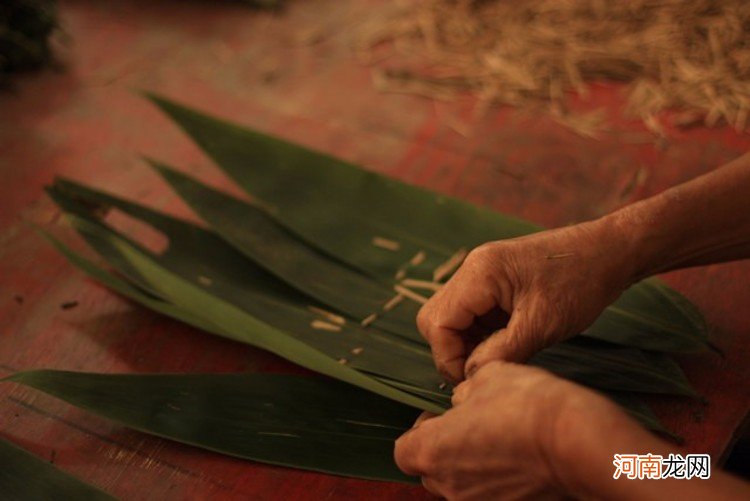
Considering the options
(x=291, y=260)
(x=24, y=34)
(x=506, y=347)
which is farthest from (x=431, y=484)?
(x=24, y=34)

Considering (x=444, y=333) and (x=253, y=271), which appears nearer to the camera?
(x=444, y=333)

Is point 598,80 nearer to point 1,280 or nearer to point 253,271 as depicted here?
point 253,271

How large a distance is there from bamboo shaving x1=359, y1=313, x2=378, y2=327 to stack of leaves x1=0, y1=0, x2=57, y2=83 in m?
1.44

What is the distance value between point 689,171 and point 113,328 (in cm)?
116

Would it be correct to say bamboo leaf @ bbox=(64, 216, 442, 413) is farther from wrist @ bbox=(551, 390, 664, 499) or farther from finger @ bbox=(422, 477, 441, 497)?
wrist @ bbox=(551, 390, 664, 499)

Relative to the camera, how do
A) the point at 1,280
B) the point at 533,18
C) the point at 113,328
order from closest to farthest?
1. the point at 113,328
2. the point at 1,280
3. the point at 533,18

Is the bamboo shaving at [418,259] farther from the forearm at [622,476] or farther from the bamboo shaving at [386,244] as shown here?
the forearm at [622,476]

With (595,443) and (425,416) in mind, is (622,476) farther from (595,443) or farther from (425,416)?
(425,416)

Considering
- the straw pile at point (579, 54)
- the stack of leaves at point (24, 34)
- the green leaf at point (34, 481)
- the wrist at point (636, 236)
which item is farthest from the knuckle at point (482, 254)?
the stack of leaves at point (24, 34)

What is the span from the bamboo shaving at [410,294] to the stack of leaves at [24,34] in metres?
1.42

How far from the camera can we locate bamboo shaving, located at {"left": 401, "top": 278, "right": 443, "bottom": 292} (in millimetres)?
1410

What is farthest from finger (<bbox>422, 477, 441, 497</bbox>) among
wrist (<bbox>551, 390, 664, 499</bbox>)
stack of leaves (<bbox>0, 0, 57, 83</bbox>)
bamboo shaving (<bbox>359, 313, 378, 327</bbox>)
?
stack of leaves (<bbox>0, 0, 57, 83</bbox>)

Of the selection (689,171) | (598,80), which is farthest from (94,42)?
(689,171)

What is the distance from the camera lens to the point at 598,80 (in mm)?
2064
